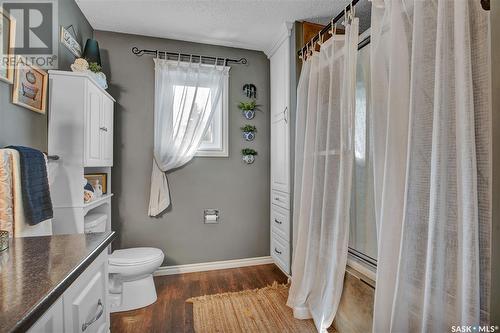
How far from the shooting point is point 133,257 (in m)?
2.01

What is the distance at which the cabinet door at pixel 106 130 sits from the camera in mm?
2051

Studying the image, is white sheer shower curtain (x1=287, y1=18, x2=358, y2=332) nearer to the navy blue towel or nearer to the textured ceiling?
the textured ceiling

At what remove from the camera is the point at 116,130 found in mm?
2492

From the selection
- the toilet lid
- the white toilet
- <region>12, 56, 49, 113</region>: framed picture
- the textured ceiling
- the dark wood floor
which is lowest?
the dark wood floor

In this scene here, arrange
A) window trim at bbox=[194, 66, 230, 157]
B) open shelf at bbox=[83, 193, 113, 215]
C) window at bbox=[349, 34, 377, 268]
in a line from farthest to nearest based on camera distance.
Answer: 1. window trim at bbox=[194, 66, 230, 157]
2. open shelf at bbox=[83, 193, 113, 215]
3. window at bbox=[349, 34, 377, 268]

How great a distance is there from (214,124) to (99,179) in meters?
1.26

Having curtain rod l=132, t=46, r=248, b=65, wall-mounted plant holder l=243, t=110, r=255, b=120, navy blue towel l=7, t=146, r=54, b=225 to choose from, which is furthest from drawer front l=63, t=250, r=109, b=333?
curtain rod l=132, t=46, r=248, b=65

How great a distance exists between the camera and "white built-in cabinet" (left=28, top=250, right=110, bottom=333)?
0.56 metres

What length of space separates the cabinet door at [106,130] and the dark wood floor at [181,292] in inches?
48.1

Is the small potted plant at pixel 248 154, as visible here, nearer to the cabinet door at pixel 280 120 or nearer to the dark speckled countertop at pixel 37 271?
the cabinet door at pixel 280 120

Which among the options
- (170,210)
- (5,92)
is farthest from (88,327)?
(170,210)

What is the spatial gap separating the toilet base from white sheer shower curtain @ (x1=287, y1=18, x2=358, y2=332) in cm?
114

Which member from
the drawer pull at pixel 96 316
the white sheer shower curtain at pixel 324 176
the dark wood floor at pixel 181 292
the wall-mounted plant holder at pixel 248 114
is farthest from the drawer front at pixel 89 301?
the wall-mounted plant holder at pixel 248 114

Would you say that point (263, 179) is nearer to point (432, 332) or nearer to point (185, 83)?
point (185, 83)
